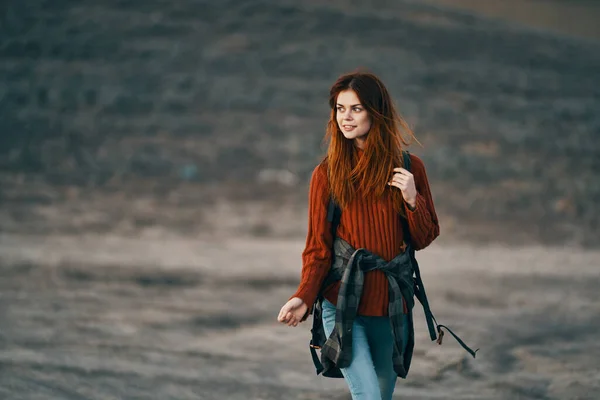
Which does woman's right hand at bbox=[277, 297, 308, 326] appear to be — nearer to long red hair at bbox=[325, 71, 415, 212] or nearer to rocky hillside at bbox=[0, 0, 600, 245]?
long red hair at bbox=[325, 71, 415, 212]

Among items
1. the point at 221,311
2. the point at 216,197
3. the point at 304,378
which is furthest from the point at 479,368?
the point at 216,197

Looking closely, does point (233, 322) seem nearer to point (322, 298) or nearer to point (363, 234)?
point (322, 298)

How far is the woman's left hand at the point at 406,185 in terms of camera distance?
10.1 ft

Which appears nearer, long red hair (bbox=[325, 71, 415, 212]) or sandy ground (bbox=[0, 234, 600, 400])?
long red hair (bbox=[325, 71, 415, 212])

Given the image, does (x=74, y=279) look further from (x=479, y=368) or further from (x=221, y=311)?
(x=479, y=368)

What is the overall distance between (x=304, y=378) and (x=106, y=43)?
11632 mm

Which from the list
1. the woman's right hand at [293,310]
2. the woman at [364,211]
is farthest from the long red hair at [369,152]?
the woman's right hand at [293,310]

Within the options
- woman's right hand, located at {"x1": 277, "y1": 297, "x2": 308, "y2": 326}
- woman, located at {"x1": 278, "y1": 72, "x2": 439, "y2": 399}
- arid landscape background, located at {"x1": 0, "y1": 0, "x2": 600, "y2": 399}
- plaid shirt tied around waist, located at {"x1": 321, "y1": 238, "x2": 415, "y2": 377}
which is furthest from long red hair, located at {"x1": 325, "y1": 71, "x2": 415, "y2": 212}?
arid landscape background, located at {"x1": 0, "y1": 0, "x2": 600, "y2": 399}

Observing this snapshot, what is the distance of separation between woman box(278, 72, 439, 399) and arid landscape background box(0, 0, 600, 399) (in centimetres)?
242

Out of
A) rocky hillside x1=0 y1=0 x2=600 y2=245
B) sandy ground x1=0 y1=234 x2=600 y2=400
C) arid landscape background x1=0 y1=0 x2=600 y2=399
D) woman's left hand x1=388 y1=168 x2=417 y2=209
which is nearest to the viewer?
woman's left hand x1=388 y1=168 x2=417 y2=209

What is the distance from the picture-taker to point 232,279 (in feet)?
30.3

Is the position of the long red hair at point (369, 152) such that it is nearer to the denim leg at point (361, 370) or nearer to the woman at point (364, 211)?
the woman at point (364, 211)

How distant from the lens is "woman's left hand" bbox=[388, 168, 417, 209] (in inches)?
122

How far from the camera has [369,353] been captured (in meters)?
3.17
